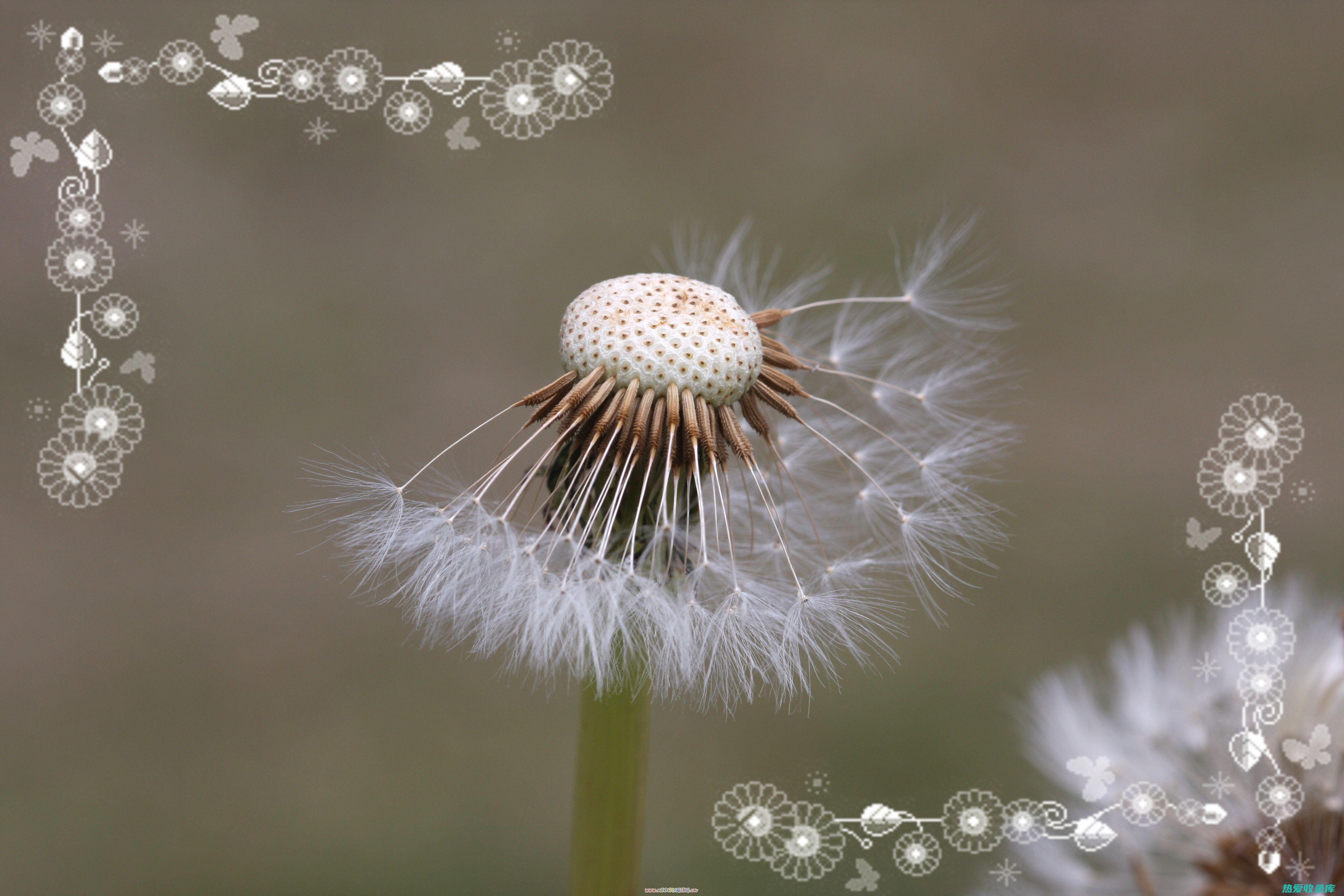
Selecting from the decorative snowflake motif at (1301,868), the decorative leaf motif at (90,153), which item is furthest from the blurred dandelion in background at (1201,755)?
the decorative leaf motif at (90,153)

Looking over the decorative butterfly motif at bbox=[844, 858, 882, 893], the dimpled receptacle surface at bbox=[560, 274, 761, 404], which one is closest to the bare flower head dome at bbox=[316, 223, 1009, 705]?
the dimpled receptacle surface at bbox=[560, 274, 761, 404]

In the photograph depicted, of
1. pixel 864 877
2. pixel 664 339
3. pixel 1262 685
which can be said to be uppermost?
pixel 664 339

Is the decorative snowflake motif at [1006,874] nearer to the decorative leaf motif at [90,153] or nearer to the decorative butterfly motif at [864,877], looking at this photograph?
the decorative butterfly motif at [864,877]

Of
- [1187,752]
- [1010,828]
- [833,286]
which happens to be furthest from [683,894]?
[833,286]

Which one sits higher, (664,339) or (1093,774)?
(664,339)

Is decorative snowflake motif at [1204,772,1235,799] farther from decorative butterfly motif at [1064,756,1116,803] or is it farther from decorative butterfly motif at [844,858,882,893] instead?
decorative butterfly motif at [844,858,882,893]

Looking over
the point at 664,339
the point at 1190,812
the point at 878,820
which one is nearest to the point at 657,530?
the point at 664,339

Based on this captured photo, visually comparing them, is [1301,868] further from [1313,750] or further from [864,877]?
[864,877]
